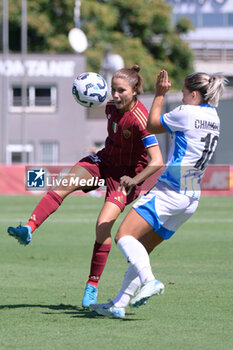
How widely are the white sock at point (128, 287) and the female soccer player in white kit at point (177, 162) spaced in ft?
0.62

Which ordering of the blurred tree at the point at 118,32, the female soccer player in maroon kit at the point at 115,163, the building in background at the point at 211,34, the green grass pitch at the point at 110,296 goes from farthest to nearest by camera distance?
1. the building in background at the point at 211,34
2. the blurred tree at the point at 118,32
3. the female soccer player in maroon kit at the point at 115,163
4. the green grass pitch at the point at 110,296

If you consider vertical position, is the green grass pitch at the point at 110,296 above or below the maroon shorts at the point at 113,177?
below

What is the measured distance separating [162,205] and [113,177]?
3.97ft

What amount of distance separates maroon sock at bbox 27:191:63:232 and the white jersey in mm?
1342

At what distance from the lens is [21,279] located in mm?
10656

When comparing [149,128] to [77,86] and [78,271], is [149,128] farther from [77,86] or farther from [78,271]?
[78,271]

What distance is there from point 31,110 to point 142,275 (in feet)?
147

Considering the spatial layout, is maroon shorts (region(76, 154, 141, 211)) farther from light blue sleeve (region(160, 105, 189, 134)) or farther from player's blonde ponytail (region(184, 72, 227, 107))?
player's blonde ponytail (region(184, 72, 227, 107))

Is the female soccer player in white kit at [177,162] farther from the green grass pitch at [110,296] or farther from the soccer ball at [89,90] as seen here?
the soccer ball at [89,90]

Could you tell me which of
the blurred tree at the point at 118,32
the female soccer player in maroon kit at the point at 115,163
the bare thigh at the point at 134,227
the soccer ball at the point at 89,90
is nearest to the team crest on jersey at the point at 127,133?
the female soccer player in maroon kit at the point at 115,163

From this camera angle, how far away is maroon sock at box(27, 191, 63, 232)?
8031 mm

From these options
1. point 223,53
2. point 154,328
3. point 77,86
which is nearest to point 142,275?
point 154,328

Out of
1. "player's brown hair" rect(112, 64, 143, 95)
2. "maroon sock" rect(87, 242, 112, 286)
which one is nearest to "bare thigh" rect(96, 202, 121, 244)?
"maroon sock" rect(87, 242, 112, 286)

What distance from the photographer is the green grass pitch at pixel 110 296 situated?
21.6 ft
